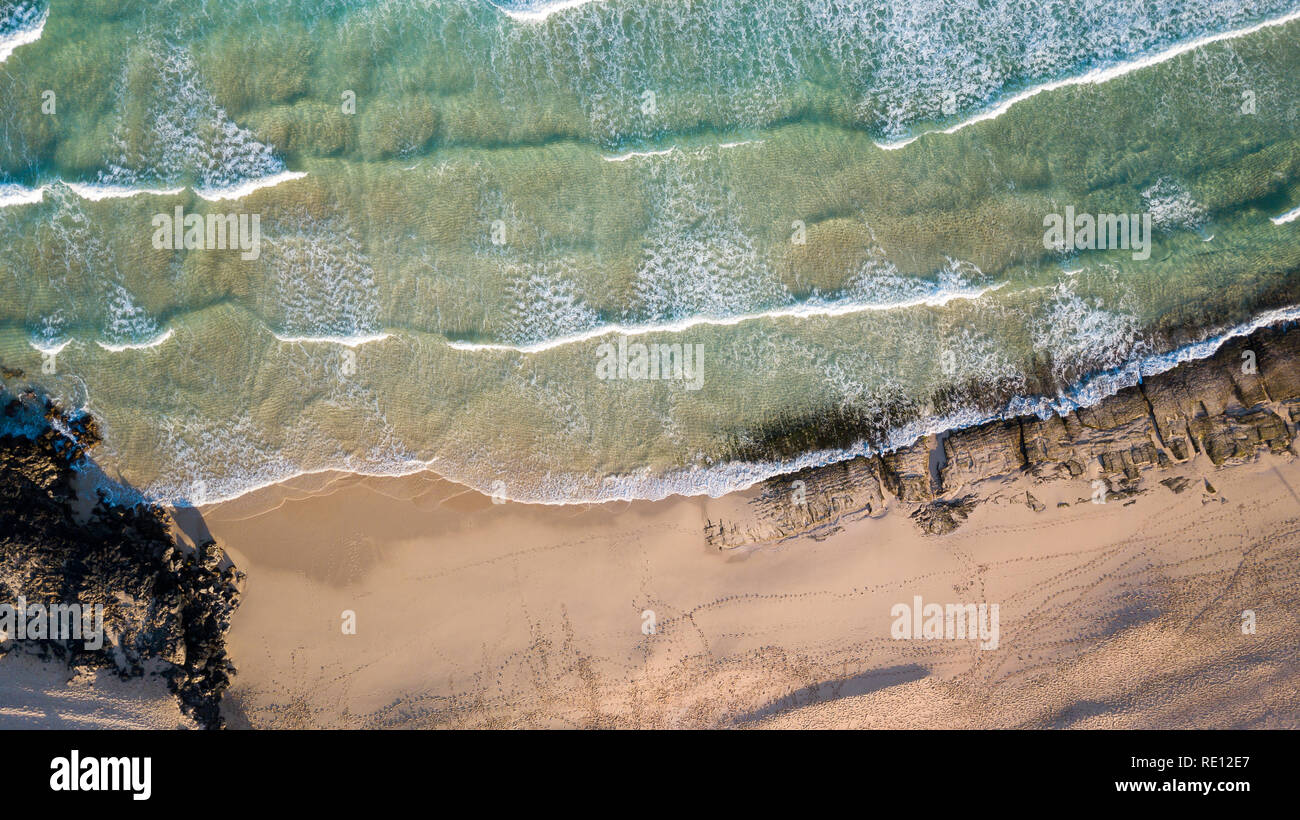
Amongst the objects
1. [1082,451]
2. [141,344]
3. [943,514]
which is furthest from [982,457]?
[141,344]

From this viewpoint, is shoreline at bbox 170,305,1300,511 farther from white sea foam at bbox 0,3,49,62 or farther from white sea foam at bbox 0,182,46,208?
white sea foam at bbox 0,3,49,62

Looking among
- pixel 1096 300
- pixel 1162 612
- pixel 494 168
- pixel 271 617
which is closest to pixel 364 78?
pixel 494 168

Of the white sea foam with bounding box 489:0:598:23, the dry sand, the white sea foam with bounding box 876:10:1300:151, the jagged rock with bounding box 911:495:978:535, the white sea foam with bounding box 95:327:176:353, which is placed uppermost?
the white sea foam with bounding box 489:0:598:23

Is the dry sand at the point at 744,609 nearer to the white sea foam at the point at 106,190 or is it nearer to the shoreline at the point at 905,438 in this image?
the shoreline at the point at 905,438

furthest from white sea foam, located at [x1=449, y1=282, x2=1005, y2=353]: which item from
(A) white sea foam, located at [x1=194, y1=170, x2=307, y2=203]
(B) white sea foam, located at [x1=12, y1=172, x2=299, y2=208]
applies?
(B) white sea foam, located at [x1=12, y1=172, x2=299, y2=208]

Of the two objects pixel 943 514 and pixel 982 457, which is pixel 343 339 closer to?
pixel 943 514

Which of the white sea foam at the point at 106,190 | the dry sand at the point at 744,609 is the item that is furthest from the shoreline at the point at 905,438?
the white sea foam at the point at 106,190

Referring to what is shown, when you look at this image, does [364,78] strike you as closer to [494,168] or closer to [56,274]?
[494,168]
